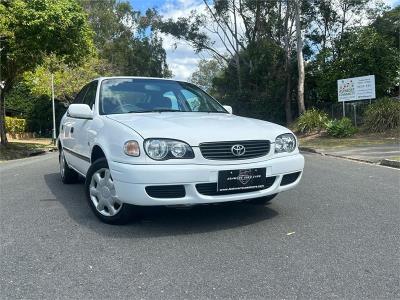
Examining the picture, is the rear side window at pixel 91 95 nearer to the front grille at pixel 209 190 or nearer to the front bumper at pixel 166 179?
the front bumper at pixel 166 179

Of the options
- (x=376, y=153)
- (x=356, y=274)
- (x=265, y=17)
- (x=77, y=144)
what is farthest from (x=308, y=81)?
(x=356, y=274)

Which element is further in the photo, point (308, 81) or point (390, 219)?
point (308, 81)

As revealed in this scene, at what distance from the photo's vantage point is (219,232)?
466cm

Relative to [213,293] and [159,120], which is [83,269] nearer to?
[213,293]

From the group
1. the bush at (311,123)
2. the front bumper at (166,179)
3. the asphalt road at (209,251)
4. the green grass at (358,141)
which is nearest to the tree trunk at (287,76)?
the bush at (311,123)

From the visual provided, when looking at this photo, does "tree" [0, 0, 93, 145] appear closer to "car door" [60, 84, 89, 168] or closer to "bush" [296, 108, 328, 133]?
"bush" [296, 108, 328, 133]

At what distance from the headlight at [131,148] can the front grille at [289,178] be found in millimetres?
1597

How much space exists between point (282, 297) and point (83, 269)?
160 cm

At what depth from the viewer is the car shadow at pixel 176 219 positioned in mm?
4723

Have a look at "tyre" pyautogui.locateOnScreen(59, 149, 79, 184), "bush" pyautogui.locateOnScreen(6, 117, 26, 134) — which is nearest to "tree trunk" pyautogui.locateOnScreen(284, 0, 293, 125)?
"bush" pyautogui.locateOnScreen(6, 117, 26, 134)

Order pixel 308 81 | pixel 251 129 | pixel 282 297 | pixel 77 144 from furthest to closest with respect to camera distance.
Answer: pixel 308 81 < pixel 77 144 < pixel 251 129 < pixel 282 297

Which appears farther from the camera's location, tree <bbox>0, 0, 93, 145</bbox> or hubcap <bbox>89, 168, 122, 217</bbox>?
tree <bbox>0, 0, 93, 145</bbox>

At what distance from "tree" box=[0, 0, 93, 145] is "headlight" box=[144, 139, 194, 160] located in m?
14.2

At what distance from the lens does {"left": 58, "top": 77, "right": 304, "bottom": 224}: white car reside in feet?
14.4
